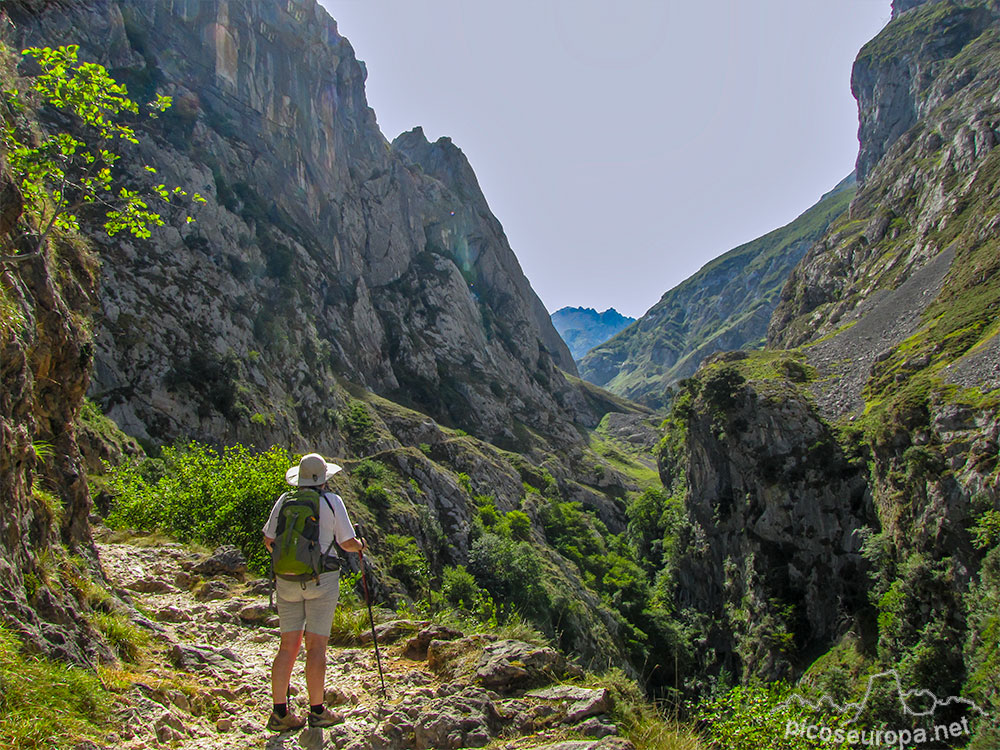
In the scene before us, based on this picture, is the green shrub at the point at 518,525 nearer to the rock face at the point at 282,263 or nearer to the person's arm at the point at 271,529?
the rock face at the point at 282,263

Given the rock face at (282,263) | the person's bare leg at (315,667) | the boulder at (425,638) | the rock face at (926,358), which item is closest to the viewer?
the person's bare leg at (315,667)

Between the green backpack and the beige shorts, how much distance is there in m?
0.16

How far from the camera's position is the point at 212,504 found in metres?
18.5

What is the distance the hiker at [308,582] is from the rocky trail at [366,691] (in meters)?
0.43

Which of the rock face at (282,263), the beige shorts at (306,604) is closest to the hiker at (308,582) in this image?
the beige shorts at (306,604)

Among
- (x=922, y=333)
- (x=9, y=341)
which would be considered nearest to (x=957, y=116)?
(x=922, y=333)

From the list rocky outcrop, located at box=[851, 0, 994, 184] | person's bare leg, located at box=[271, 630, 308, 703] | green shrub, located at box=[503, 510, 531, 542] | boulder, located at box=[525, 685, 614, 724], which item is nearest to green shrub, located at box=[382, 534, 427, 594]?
green shrub, located at box=[503, 510, 531, 542]

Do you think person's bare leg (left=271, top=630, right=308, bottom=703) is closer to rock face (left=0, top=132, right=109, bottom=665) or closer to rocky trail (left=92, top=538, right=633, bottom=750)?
rocky trail (left=92, top=538, right=633, bottom=750)

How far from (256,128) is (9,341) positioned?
105 meters

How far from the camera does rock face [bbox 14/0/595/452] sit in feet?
173

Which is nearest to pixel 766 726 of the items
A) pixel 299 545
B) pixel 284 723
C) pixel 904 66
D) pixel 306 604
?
pixel 284 723

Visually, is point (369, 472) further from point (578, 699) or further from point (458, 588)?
point (578, 699)

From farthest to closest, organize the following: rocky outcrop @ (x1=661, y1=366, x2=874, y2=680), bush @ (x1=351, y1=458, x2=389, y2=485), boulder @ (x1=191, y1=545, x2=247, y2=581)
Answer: bush @ (x1=351, y1=458, x2=389, y2=485) → rocky outcrop @ (x1=661, y1=366, x2=874, y2=680) → boulder @ (x1=191, y1=545, x2=247, y2=581)

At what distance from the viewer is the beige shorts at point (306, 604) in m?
6.26
